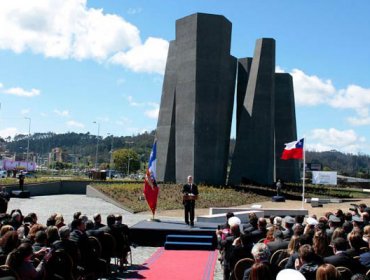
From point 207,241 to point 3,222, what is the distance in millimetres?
7222

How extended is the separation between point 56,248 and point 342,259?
4201 millimetres

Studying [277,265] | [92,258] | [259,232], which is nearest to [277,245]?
[277,265]

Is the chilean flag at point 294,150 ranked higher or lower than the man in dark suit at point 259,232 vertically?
higher

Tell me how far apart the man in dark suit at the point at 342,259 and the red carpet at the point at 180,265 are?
465 cm

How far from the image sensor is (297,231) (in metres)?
7.68

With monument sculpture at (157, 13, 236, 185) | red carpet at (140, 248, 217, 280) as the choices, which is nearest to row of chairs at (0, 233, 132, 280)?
red carpet at (140, 248, 217, 280)

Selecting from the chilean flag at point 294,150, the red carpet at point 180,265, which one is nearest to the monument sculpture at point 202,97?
the chilean flag at point 294,150

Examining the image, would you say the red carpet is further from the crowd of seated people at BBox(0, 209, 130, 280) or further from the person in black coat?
the person in black coat

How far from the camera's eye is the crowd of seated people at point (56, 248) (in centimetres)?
578

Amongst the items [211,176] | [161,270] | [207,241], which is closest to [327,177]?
[211,176]

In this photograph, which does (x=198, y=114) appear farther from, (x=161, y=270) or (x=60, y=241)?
(x=60, y=241)

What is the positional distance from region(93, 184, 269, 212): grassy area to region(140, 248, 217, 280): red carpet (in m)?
12.3

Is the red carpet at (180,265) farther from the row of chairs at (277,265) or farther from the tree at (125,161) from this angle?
the tree at (125,161)

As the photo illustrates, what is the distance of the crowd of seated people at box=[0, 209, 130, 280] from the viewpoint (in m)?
5.78
